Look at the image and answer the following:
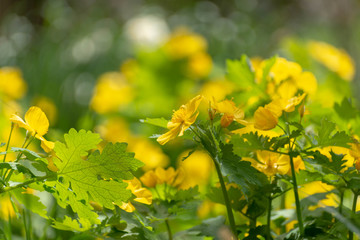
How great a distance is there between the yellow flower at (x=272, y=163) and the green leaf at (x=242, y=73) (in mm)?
252

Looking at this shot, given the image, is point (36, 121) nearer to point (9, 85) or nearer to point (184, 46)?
point (9, 85)

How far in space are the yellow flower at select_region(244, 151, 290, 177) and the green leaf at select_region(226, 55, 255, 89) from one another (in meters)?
0.25

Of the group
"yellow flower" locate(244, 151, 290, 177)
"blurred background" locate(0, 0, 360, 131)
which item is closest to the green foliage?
"yellow flower" locate(244, 151, 290, 177)

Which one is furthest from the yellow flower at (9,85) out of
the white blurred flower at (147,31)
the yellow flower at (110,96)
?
the white blurred flower at (147,31)

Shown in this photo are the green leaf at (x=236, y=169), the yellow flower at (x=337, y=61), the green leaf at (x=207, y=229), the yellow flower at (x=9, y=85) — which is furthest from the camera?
the yellow flower at (x=9, y=85)

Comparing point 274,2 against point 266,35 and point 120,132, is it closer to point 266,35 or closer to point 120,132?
point 266,35

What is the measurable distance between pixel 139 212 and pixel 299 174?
259 millimetres

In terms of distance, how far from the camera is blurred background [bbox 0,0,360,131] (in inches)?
116

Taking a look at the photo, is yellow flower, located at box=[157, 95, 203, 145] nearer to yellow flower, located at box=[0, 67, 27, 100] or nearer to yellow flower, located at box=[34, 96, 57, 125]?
yellow flower, located at box=[34, 96, 57, 125]

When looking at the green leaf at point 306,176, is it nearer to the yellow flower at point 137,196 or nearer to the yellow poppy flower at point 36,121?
the yellow flower at point 137,196

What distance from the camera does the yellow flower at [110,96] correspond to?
255cm

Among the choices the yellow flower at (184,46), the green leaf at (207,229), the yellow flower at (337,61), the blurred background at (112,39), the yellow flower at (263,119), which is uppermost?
the blurred background at (112,39)

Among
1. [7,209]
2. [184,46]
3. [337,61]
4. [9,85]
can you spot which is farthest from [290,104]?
[184,46]

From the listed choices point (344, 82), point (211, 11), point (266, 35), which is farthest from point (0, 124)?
point (211, 11)
